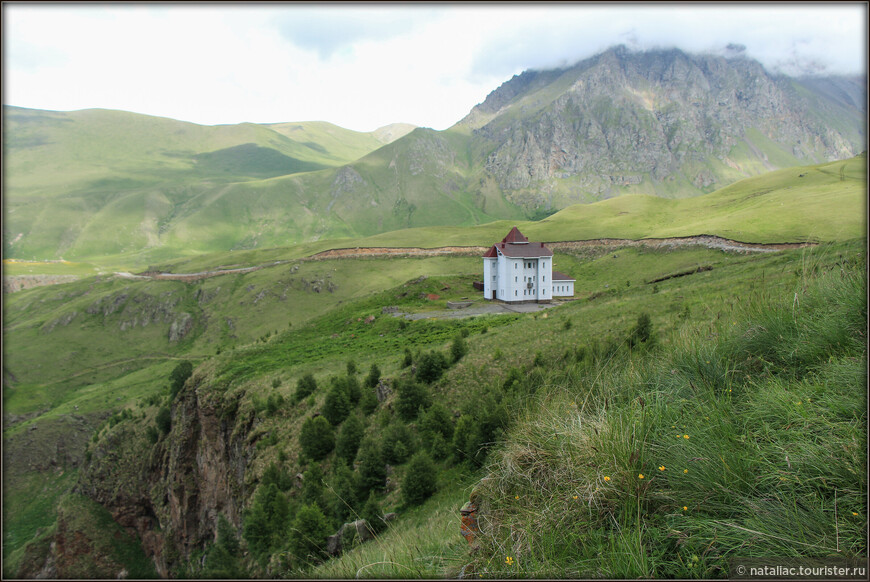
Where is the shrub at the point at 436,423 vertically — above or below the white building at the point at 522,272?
below

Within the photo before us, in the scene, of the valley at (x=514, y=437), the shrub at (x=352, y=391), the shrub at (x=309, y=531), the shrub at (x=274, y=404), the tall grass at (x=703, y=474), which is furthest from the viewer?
the shrub at (x=274, y=404)

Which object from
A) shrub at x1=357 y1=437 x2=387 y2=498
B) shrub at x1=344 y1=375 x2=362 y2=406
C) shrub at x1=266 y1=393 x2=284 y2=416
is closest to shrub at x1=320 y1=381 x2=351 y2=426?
shrub at x1=344 y1=375 x2=362 y2=406

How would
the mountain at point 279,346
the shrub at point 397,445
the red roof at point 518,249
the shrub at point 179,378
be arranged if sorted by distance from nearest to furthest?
the shrub at point 397,445
the mountain at point 279,346
the shrub at point 179,378
the red roof at point 518,249

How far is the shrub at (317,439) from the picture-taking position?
1753cm

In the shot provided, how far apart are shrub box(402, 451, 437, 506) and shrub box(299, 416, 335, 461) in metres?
7.68

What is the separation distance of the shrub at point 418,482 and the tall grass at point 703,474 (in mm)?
5916

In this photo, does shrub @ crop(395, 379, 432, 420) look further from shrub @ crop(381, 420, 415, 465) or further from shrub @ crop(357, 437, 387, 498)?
shrub @ crop(357, 437, 387, 498)

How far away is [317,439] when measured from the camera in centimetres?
A: 1762

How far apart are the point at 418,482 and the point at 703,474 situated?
8541mm

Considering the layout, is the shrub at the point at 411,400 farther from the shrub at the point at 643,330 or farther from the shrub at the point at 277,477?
the shrub at the point at 643,330

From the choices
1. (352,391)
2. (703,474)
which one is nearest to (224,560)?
(352,391)

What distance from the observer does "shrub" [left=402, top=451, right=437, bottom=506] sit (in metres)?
10.8

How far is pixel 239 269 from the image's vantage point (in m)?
Answer: 108

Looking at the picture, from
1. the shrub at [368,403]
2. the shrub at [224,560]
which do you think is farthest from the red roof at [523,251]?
the shrub at [224,560]
